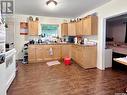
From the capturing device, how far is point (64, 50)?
6.13 m

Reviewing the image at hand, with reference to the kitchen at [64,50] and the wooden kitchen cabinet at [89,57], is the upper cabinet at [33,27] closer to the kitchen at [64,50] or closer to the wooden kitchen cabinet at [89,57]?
the kitchen at [64,50]

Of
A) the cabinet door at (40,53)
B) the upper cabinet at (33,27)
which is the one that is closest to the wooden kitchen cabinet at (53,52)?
the cabinet door at (40,53)

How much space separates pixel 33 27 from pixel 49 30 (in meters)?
1.03

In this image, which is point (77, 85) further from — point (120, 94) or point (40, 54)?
point (40, 54)

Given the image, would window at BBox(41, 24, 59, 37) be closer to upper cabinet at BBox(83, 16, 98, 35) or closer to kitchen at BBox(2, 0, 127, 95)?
kitchen at BBox(2, 0, 127, 95)

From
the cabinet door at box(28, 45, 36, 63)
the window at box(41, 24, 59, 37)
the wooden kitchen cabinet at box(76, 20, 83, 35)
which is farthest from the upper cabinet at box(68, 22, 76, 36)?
the cabinet door at box(28, 45, 36, 63)

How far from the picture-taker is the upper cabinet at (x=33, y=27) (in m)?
5.73

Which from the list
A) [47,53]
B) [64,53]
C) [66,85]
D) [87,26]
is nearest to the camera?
[66,85]

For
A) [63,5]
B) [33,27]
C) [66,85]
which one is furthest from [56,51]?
[66,85]

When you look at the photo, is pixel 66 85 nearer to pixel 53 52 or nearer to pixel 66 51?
pixel 53 52

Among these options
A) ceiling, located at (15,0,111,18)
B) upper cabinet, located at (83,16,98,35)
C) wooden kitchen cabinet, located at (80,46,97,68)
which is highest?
ceiling, located at (15,0,111,18)

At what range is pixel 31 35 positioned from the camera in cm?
604

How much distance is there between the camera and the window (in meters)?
6.44

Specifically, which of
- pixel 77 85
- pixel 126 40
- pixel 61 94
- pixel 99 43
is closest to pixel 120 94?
pixel 77 85
